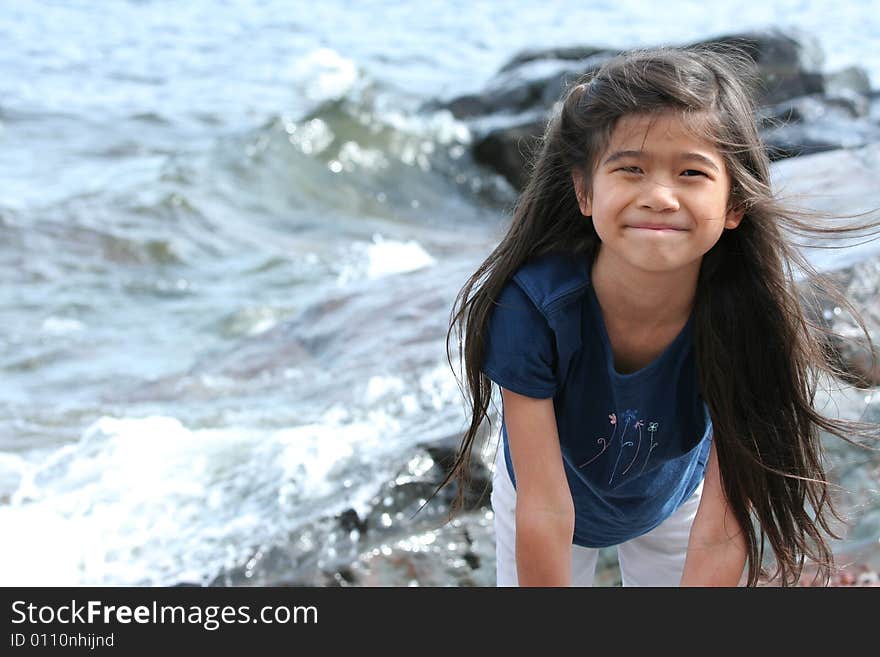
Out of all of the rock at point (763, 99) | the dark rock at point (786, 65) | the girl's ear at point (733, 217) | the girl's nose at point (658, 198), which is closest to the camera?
the girl's nose at point (658, 198)

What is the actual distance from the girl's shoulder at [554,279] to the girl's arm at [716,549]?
1.60 feet

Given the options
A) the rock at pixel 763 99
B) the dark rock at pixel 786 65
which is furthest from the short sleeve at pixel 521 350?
the dark rock at pixel 786 65

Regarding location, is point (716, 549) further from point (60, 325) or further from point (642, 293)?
point (60, 325)

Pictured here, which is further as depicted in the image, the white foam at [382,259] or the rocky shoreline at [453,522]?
the white foam at [382,259]

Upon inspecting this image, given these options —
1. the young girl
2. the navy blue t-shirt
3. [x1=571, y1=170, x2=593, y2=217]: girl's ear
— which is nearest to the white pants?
the navy blue t-shirt

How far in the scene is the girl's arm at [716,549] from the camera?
2.32 meters

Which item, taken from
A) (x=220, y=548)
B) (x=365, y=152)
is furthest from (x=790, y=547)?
(x=365, y=152)

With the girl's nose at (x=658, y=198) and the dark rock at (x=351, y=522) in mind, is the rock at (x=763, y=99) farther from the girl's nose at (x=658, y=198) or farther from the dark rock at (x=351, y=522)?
the girl's nose at (x=658, y=198)

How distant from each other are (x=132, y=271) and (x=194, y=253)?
0.53m

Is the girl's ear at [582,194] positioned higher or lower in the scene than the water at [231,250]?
higher

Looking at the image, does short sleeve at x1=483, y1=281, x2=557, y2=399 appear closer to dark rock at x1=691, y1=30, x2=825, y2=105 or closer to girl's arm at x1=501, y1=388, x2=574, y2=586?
girl's arm at x1=501, y1=388, x2=574, y2=586

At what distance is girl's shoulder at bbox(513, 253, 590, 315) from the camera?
225 centimetres

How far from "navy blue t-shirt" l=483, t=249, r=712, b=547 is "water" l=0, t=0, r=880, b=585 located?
4.37 feet

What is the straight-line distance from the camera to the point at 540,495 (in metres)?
2.25
